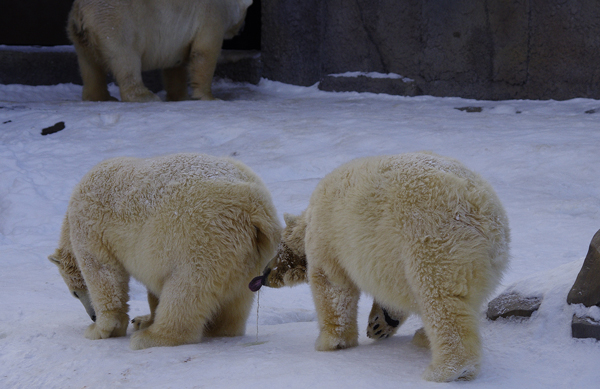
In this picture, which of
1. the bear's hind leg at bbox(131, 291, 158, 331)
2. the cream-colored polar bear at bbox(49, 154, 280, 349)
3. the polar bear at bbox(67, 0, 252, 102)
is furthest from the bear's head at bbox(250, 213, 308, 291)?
the polar bear at bbox(67, 0, 252, 102)

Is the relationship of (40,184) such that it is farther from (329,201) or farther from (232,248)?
(329,201)

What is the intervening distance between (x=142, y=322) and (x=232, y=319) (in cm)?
55

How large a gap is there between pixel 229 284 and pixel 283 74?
8.66m

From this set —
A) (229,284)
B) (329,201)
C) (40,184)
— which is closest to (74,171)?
(40,184)

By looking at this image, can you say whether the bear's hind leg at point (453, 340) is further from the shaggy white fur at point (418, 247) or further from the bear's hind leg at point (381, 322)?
the bear's hind leg at point (381, 322)

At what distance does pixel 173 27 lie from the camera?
930 centimetres

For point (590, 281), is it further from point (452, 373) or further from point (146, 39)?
point (146, 39)

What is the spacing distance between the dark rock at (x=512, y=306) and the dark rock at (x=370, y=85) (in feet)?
23.6

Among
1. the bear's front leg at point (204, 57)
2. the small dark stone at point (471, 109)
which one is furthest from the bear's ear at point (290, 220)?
the bear's front leg at point (204, 57)

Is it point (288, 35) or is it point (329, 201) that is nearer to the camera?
point (329, 201)

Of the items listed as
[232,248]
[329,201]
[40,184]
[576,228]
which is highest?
[329,201]

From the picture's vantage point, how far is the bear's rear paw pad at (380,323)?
10.1 feet

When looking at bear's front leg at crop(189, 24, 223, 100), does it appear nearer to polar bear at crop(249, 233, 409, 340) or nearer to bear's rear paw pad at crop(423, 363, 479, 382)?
polar bear at crop(249, 233, 409, 340)

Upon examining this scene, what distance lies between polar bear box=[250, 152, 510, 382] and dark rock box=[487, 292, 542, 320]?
16.9 inches
